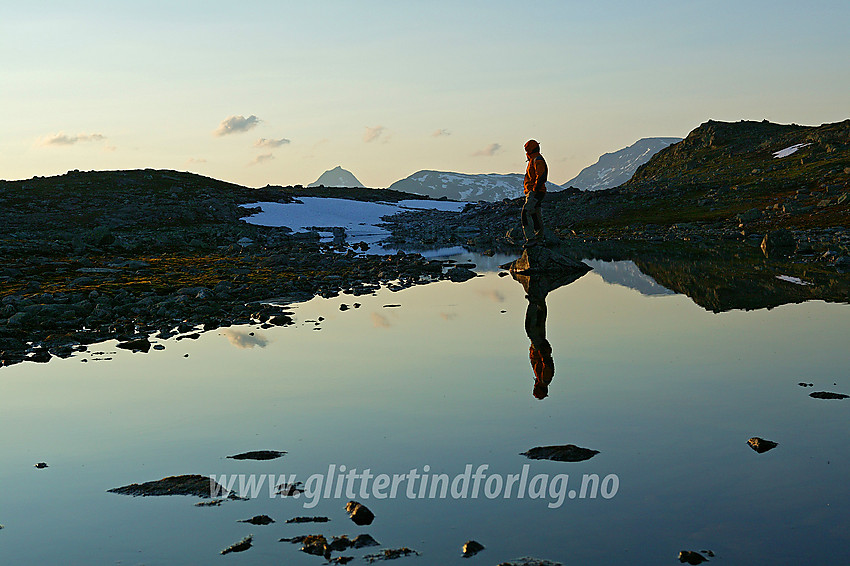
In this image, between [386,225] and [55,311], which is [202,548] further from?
[386,225]

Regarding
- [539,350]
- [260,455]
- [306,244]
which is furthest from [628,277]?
[306,244]

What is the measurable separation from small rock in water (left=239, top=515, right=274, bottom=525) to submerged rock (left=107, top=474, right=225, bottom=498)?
114cm

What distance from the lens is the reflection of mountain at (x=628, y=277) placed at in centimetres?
3073

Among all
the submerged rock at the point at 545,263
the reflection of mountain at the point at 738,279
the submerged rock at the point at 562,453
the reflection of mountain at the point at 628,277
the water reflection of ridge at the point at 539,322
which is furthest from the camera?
the submerged rock at the point at 545,263

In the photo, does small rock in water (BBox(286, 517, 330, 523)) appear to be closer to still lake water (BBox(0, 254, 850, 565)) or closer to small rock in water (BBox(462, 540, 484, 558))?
still lake water (BBox(0, 254, 850, 565))

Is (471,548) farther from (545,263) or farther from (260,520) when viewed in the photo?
(545,263)

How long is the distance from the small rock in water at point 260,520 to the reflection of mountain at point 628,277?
23591 millimetres

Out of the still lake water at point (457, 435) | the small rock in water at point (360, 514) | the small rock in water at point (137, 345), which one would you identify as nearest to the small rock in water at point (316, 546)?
the still lake water at point (457, 435)

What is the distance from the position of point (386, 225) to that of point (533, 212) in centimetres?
6011

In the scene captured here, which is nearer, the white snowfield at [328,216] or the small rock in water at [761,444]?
the small rock in water at [761,444]

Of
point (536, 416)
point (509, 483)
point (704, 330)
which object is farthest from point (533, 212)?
point (509, 483)

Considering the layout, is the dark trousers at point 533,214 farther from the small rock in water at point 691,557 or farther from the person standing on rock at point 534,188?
the small rock in water at point 691,557

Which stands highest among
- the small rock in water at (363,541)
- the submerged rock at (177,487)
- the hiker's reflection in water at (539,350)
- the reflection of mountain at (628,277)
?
the reflection of mountain at (628,277)

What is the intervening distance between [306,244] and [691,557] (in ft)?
211
